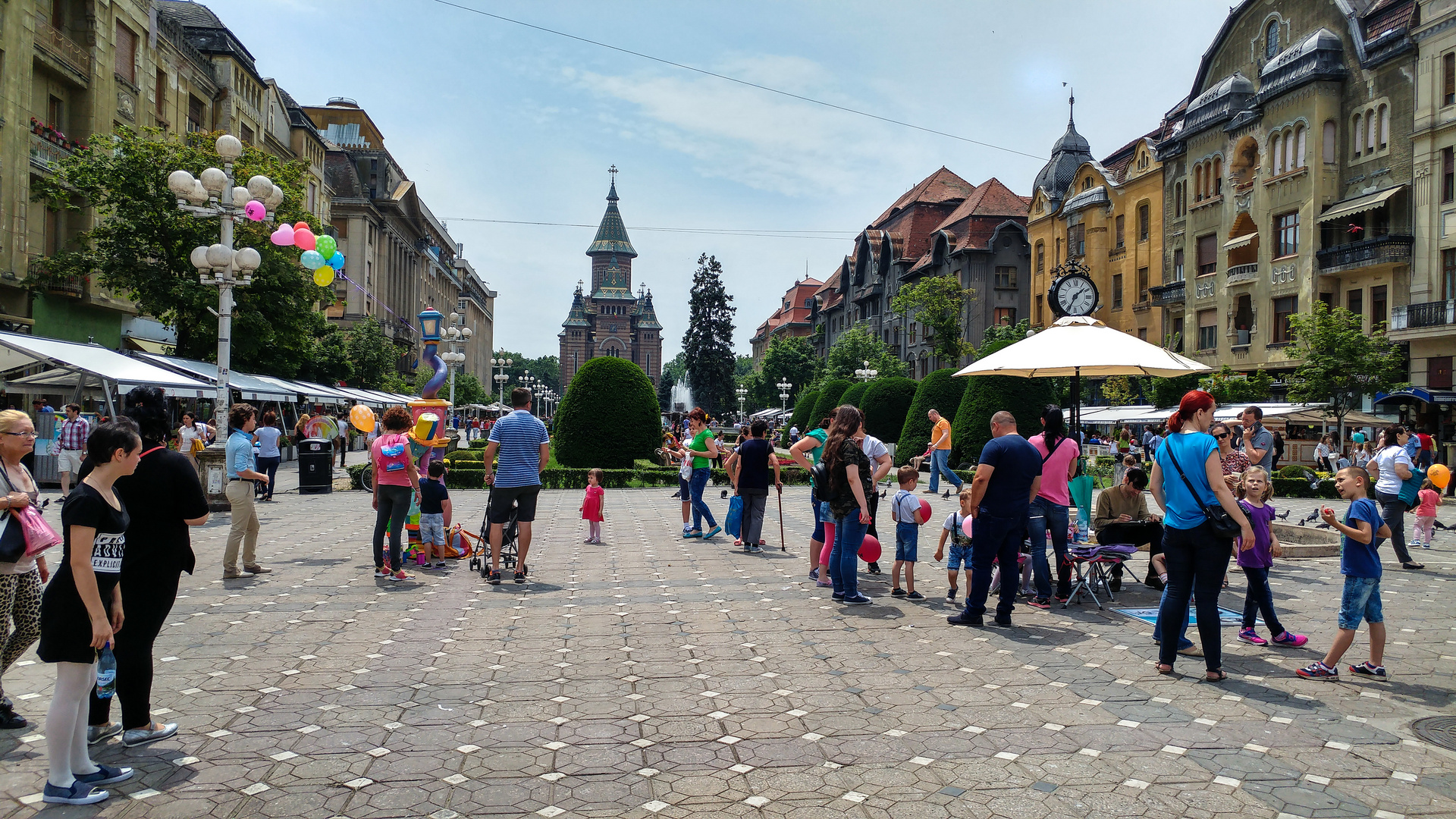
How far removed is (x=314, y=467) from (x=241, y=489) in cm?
1184

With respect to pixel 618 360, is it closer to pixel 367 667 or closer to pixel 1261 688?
pixel 367 667

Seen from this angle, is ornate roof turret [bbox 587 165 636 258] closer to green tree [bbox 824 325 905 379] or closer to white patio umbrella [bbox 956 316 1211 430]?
green tree [bbox 824 325 905 379]

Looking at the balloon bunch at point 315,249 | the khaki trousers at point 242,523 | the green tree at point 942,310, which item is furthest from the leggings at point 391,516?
the green tree at point 942,310

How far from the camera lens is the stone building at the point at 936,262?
188 feet

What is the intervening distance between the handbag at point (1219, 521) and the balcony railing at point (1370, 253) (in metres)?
30.8

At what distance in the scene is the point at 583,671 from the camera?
627cm

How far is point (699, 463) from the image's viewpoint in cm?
1339

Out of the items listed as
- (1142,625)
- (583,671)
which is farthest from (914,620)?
(583,671)

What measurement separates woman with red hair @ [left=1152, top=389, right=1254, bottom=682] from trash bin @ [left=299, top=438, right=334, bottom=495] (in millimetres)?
18715

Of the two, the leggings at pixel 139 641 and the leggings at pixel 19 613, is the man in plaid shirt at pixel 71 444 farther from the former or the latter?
the leggings at pixel 139 641

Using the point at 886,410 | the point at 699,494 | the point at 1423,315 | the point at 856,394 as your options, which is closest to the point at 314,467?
the point at 699,494

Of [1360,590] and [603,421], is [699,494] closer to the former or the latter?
[1360,590]

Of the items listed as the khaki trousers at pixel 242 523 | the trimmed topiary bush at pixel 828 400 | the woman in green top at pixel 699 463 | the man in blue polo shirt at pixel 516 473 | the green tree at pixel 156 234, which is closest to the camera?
the khaki trousers at pixel 242 523

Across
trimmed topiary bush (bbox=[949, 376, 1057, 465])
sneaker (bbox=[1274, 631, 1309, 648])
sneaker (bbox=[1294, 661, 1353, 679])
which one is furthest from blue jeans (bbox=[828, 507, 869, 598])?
trimmed topiary bush (bbox=[949, 376, 1057, 465])
